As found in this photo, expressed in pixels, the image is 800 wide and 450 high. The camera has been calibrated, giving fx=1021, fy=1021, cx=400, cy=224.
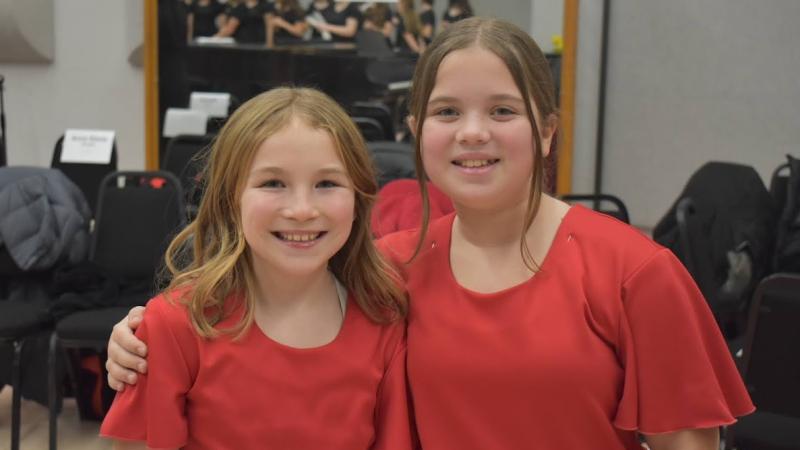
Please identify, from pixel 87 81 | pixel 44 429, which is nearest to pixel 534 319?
pixel 44 429

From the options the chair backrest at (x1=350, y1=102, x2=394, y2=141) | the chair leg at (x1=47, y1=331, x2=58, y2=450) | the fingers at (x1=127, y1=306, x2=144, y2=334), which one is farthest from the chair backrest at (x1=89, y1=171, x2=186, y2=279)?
the fingers at (x1=127, y1=306, x2=144, y2=334)

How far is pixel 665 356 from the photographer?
4.69 feet

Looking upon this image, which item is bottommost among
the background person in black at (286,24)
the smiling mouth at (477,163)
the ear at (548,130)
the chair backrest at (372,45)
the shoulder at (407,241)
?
the shoulder at (407,241)

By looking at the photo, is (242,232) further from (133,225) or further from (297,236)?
(133,225)

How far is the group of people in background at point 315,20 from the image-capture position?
5754 mm

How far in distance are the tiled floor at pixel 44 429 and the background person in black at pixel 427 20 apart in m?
2.76

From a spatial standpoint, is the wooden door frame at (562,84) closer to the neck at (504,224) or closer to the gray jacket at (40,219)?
the gray jacket at (40,219)

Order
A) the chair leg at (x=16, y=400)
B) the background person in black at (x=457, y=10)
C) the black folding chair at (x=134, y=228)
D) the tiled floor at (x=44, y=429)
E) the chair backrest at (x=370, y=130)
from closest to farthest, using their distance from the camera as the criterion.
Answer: the chair leg at (x=16, y=400) → the tiled floor at (x=44, y=429) → the black folding chair at (x=134, y=228) → the chair backrest at (x=370, y=130) → the background person in black at (x=457, y=10)

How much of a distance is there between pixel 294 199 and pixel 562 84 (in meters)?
4.60

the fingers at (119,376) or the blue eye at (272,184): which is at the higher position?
the blue eye at (272,184)

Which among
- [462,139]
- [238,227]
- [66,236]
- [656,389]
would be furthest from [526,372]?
[66,236]

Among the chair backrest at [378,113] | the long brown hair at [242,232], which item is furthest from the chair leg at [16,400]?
the chair backrest at [378,113]

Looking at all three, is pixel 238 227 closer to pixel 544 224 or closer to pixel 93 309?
pixel 544 224

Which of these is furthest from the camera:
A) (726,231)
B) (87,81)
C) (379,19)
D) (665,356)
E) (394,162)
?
(87,81)
